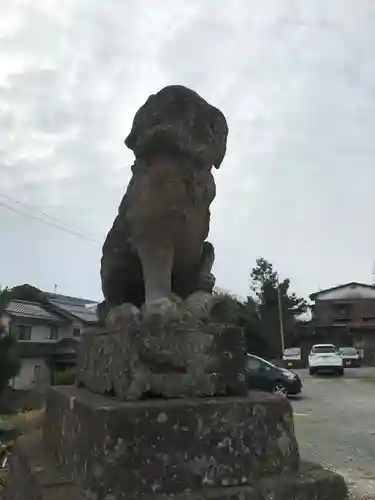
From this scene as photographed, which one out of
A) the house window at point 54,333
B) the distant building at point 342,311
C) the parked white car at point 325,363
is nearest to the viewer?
the parked white car at point 325,363

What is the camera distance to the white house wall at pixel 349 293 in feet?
141

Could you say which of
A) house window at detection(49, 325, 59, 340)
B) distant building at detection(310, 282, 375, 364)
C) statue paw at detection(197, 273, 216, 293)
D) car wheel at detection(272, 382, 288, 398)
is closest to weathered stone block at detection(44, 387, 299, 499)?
statue paw at detection(197, 273, 216, 293)

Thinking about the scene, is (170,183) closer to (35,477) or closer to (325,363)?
(35,477)

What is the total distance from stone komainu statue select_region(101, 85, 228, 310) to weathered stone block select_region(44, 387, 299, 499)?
1.80 feet

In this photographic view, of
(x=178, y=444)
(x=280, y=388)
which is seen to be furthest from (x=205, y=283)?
(x=280, y=388)

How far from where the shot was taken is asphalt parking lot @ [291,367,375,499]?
244 inches

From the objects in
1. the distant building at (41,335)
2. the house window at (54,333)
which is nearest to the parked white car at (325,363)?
the distant building at (41,335)

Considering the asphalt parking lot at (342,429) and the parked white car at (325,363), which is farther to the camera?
the parked white car at (325,363)

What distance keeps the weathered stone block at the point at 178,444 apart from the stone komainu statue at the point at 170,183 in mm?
548

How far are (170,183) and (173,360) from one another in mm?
803

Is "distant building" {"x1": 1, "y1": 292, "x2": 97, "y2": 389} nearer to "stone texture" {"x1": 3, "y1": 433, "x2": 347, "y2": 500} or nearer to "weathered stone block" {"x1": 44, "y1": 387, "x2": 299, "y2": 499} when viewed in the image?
"stone texture" {"x1": 3, "y1": 433, "x2": 347, "y2": 500}

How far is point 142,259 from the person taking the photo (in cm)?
249

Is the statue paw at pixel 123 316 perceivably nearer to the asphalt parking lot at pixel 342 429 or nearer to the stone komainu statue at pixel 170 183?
the stone komainu statue at pixel 170 183

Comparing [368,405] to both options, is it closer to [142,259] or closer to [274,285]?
[142,259]
